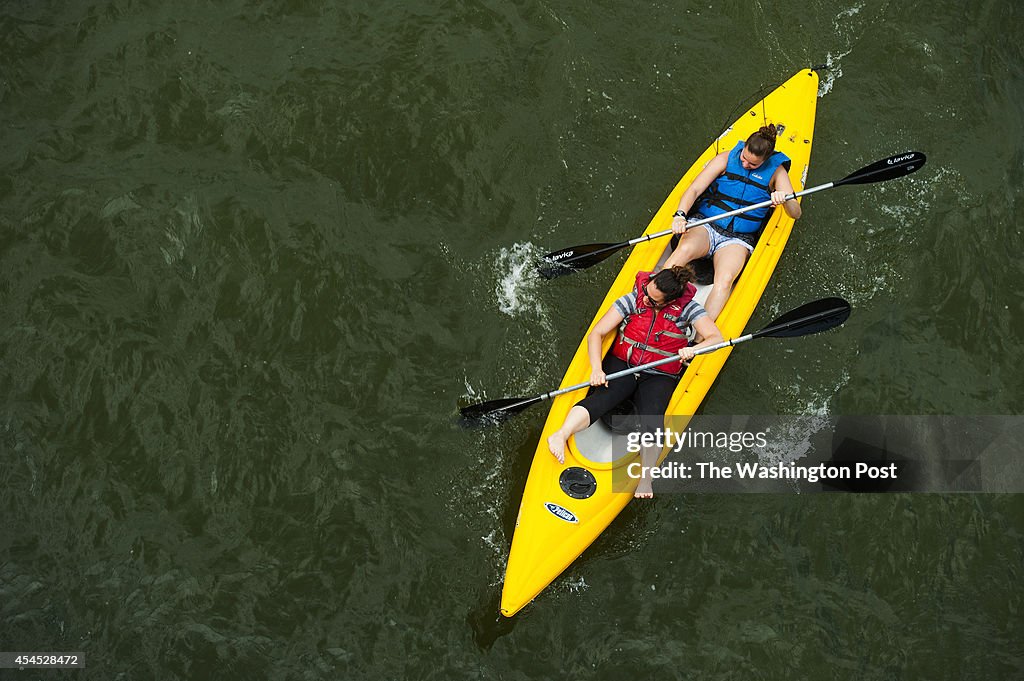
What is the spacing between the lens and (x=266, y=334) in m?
7.33

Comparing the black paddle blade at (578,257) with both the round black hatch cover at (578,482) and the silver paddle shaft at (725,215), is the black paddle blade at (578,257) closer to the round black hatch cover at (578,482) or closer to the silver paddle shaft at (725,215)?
the silver paddle shaft at (725,215)

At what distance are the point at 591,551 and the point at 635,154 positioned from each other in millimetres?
3085

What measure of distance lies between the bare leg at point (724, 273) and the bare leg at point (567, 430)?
1.21 metres

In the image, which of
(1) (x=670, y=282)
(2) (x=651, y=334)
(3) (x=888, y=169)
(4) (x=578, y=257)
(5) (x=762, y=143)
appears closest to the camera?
(1) (x=670, y=282)

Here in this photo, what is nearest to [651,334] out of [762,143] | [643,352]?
[643,352]

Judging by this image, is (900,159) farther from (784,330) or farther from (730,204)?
(784,330)

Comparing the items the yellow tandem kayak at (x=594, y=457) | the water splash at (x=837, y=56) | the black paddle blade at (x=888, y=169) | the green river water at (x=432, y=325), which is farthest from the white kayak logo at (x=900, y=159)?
the water splash at (x=837, y=56)

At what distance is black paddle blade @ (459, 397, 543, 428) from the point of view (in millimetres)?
6930

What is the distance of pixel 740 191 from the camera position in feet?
24.2

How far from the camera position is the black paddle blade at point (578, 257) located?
740 cm

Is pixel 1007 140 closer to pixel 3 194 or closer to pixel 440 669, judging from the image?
pixel 440 669

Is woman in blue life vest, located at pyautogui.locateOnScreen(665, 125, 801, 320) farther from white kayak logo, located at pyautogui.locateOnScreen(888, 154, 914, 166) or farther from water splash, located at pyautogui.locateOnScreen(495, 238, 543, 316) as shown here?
water splash, located at pyautogui.locateOnScreen(495, 238, 543, 316)

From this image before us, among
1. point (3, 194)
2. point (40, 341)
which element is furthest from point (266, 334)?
point (3, 194)

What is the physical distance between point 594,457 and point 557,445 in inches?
13.0
